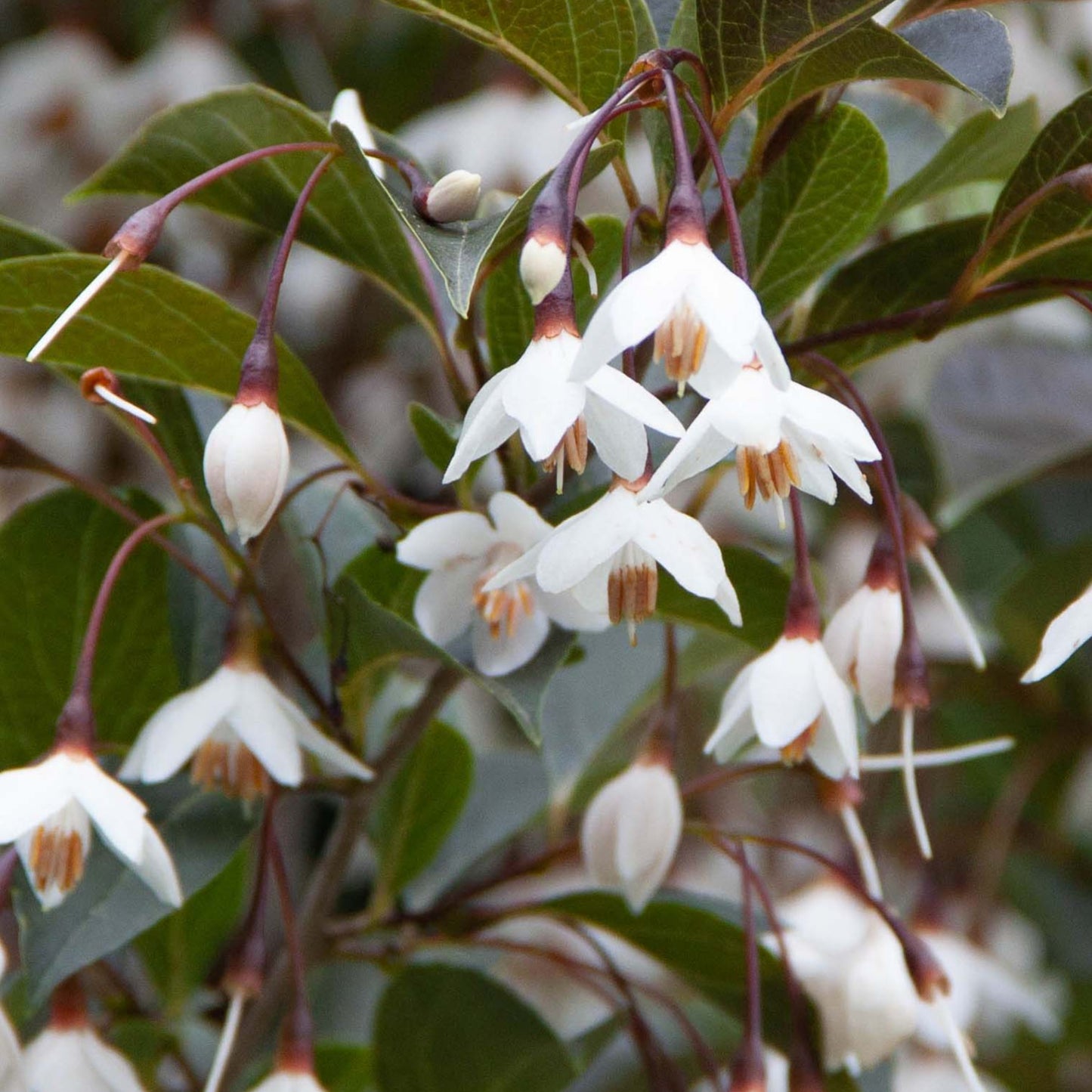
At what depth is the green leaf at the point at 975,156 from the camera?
2.57 feet

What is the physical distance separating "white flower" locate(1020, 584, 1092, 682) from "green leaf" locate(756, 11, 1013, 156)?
0.22 meters

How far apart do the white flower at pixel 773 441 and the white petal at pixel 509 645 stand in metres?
0.15

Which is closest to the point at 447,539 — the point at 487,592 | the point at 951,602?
the point at 487,592

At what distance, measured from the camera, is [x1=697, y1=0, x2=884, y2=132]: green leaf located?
590 millimetres

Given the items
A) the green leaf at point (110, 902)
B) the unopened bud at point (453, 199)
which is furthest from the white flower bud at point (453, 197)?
the green leaf at point (110, 902)

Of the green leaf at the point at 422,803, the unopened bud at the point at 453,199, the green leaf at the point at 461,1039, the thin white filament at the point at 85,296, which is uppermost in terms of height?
the thin white filament at the point at 85,296

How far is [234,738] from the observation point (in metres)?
0.71

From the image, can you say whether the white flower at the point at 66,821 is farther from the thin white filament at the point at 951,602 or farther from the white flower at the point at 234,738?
the thin white filament at the point at 951,602

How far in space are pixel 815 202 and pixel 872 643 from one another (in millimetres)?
219

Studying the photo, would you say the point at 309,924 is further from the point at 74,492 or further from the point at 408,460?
the point at 408,460

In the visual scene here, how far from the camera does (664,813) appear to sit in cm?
74

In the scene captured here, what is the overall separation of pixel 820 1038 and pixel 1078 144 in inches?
20.2

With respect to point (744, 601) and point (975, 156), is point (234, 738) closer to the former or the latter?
point (744, 601)

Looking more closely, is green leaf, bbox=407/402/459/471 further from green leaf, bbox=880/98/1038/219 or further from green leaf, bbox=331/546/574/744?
green leaf, bbox=880/98/1038/219
